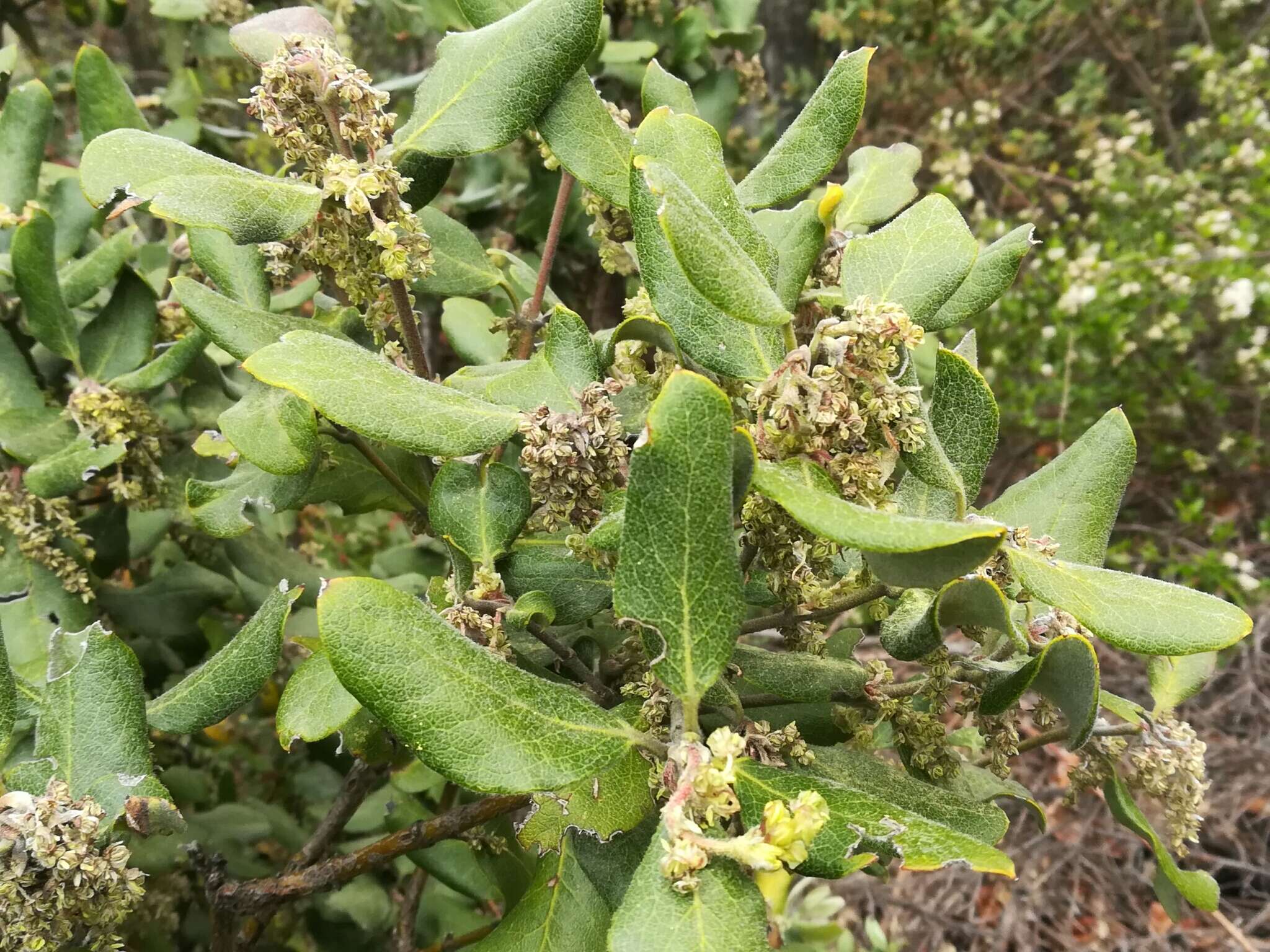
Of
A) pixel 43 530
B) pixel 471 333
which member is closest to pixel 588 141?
pixel 471 333

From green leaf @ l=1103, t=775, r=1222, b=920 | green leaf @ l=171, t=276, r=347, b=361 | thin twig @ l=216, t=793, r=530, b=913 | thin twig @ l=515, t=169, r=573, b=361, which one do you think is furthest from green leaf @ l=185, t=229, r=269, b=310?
green leaf @ l=1103, t=775, r=1222, b=920

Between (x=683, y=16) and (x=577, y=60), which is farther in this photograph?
(x=683, y=16)

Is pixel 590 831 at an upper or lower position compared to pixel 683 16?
lower

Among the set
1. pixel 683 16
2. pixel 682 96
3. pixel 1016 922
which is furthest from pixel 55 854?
pixel 1016 922

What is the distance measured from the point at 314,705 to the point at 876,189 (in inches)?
34.6

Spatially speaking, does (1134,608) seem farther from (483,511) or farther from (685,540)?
(483,511)

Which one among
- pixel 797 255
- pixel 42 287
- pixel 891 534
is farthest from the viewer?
pixel 42 287

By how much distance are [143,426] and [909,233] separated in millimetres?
1085

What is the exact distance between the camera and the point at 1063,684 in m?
0.78

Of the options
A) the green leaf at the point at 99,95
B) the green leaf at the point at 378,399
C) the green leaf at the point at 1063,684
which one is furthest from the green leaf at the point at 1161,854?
the green leaf at the point at 99,95

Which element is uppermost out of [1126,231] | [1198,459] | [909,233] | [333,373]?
[909,233]

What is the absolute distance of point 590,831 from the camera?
885 mm

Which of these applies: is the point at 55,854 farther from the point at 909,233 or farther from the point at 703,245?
the point at 909,233

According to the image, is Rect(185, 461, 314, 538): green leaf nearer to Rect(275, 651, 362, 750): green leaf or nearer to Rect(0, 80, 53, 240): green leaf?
Rect(275, 651, 362, 750): green leaf
